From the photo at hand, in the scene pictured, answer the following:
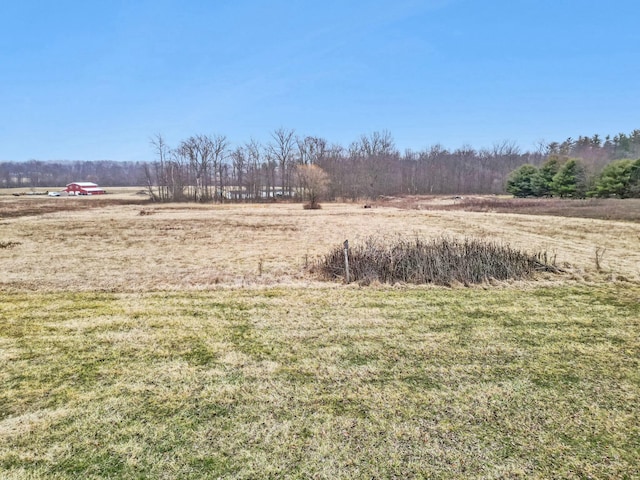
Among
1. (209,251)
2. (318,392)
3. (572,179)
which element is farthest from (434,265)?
(572,179)

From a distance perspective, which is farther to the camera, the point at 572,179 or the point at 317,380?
the point at 572,179

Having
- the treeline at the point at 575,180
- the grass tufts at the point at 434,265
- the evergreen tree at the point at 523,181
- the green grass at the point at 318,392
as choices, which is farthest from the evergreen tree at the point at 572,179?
the green grass at the point at 318,392

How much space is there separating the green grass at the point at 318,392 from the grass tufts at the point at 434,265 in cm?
215

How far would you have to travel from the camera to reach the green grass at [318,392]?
2701 millimetres

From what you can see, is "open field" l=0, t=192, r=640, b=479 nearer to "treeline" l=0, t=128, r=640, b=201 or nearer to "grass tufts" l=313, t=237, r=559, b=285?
"grass tufts" l=313, t=237, r=559, b=285

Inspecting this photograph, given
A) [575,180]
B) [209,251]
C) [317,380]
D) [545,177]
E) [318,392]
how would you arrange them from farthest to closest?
[545,177]
[575,180]
[209,251]
[317,380]
[318,392]

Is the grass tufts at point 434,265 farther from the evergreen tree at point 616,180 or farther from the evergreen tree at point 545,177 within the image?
the evergreen tree at point 545,177

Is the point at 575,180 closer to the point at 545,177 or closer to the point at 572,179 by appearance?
the point at 572,179

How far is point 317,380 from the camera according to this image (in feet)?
12.8

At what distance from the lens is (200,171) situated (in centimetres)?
6384

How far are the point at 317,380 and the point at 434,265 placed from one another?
5.67 metres

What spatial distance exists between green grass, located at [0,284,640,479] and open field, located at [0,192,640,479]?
0.02 meters

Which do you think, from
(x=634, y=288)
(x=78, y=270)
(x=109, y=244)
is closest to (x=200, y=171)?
(x=109, y=244)

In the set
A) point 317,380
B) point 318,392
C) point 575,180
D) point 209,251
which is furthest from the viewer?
point 575,180
